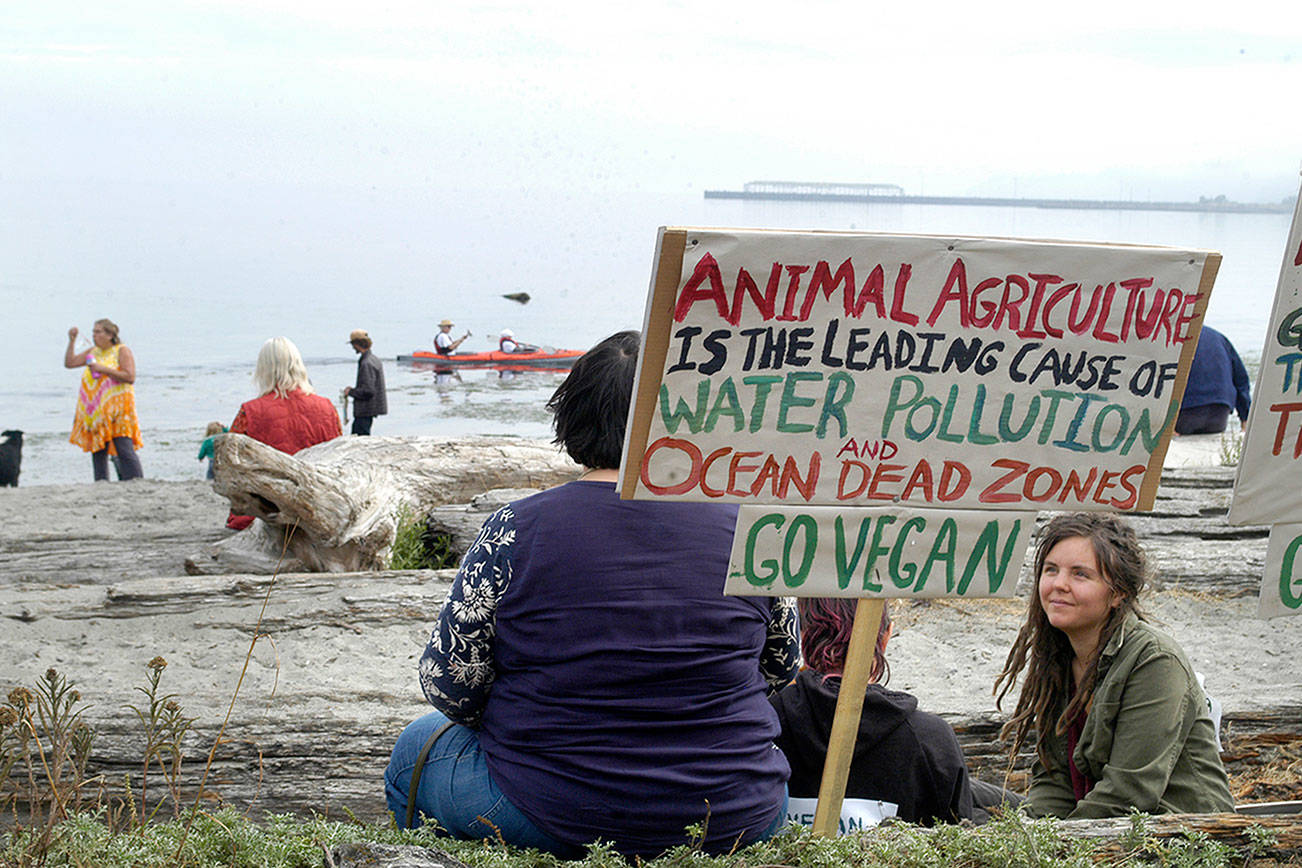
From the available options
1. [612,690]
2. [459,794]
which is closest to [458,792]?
[459,794]

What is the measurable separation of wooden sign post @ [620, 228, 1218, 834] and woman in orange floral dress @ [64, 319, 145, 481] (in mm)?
9101

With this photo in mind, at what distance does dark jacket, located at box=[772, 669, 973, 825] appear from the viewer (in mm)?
3113

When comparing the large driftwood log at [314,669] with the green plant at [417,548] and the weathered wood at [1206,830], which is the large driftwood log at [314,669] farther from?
the weathered wood at [1206,830]

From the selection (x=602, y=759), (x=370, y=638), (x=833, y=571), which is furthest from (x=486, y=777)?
(x=370, y=638)

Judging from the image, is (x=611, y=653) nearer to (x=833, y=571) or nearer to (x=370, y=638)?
(x=833, y=571)

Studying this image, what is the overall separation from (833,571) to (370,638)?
142 inches

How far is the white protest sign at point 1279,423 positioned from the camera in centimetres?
270

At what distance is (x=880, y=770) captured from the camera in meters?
3.13

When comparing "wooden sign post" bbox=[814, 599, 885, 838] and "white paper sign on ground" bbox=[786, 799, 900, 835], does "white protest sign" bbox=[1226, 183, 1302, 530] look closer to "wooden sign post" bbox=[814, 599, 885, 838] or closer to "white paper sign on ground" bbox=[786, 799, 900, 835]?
"wooden sign post" bbox=[814, 599, 885, 838]

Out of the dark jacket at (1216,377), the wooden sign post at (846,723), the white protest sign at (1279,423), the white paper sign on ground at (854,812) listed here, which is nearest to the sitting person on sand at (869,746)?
the white paper sign on ground at (854,812)

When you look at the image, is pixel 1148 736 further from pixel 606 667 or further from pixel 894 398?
pixel 606 667

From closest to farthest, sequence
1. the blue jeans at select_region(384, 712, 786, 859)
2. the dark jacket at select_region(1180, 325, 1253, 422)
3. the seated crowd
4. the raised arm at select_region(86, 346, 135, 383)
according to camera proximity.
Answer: the seated crowd → the blue jeans at select_region(384, 712, 786, 859) → the dark jacket at select_region(1180, 325, 1253, 422) → the raised arm at select_region(86, 346, 135, 383)

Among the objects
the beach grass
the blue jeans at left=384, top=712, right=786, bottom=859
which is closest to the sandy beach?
the blue jeans at left=384, top=712, right=786, bottom=859

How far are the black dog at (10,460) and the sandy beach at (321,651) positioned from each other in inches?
199
